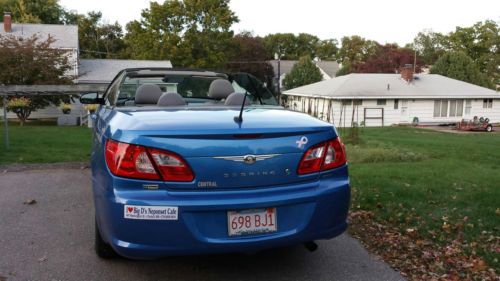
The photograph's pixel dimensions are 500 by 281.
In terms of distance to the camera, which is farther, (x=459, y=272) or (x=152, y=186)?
(x=459, y=272)

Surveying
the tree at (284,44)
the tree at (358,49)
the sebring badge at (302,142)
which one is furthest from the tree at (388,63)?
the sebring badge at (302,142)

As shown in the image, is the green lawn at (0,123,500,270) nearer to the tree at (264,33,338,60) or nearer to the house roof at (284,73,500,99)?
the house roof at (284,73,500,99)

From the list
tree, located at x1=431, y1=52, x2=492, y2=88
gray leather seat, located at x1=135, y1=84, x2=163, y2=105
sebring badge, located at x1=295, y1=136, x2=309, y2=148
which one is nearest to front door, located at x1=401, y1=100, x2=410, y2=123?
tree, located at x1=431, y1=52, x2=492, y2=88

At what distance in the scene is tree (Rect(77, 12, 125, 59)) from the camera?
61125mm

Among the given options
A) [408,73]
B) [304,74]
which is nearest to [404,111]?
[408,73]

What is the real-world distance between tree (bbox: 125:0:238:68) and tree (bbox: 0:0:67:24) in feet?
52.5

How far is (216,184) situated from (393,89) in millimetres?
36425

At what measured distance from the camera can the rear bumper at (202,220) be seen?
2.94m

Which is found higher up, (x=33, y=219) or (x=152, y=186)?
(x=152, y=186)

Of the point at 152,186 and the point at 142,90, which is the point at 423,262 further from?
the point at 142,90

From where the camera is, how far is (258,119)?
133 inches

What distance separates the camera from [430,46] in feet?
254

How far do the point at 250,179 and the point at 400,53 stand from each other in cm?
5984


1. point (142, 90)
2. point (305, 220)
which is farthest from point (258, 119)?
point (142, 90)
